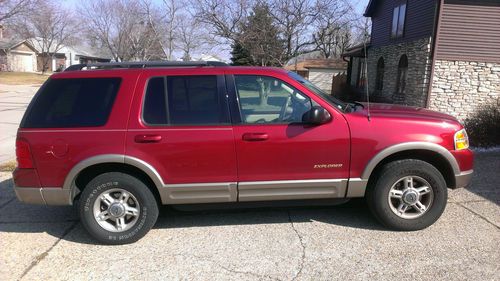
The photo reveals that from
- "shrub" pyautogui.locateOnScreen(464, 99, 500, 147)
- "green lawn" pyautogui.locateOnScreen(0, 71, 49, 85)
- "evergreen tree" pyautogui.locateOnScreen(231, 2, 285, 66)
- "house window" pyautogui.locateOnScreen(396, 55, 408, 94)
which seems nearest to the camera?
"shrub" pyautogui.locateOnScreen(464, 99, 500, 147)

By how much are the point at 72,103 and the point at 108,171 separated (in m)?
0.77

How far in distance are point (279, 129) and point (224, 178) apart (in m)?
0.74

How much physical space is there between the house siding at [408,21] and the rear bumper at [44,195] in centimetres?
1437

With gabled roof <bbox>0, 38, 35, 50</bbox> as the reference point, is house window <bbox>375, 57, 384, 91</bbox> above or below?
below

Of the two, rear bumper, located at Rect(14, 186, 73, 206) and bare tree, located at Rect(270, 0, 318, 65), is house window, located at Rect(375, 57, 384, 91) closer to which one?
bare tree, located at Rect(270, 0, 318, 65)

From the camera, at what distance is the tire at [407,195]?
4473 millimetres

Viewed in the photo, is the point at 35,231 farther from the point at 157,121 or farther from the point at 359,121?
the point at 359,121

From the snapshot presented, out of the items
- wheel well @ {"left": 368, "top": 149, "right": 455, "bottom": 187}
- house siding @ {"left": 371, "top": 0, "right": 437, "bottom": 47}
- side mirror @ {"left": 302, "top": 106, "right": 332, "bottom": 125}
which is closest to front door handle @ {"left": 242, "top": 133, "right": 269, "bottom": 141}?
side mirror @ {"left": 302, "top": 106, "right": 332, "bottom": 125}

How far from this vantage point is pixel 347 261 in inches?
156

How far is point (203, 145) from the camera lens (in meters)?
4.27

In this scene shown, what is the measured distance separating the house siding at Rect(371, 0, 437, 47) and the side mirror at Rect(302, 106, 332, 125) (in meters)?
12.8

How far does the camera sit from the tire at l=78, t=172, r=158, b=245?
4.34 m

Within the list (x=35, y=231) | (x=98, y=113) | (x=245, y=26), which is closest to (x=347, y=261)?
(x=98, y=113)

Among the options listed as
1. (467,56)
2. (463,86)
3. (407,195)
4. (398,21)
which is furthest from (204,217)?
(398,21)
